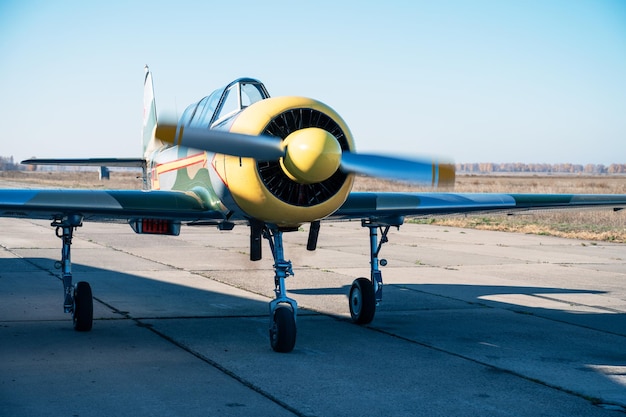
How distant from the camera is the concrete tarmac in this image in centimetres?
587

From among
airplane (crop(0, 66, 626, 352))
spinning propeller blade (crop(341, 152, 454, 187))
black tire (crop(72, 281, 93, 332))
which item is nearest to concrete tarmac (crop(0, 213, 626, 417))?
black tire (crop(72, 281, 93, 332))

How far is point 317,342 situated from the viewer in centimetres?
819

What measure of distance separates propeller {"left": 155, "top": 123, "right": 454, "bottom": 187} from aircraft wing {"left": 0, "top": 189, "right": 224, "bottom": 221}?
1525mm

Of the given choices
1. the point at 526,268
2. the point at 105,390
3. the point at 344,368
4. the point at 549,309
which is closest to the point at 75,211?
the point at 105,390

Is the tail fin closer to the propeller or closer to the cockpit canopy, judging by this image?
the cockpit canopy

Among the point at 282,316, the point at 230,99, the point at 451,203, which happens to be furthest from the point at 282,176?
the point at 451,203

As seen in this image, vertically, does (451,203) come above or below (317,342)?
above

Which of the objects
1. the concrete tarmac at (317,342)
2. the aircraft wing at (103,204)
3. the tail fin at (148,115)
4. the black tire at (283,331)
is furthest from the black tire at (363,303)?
the tail fin at (148,115)

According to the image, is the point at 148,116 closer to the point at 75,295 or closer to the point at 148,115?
the point at 148,115

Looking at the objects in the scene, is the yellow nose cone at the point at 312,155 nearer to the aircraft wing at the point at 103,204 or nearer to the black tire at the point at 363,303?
the aircraft wing at the point at 103,204

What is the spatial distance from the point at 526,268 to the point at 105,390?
37.3 ft

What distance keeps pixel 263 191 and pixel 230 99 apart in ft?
5.70

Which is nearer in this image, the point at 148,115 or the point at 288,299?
the point at 288,299

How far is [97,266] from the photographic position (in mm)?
15141
